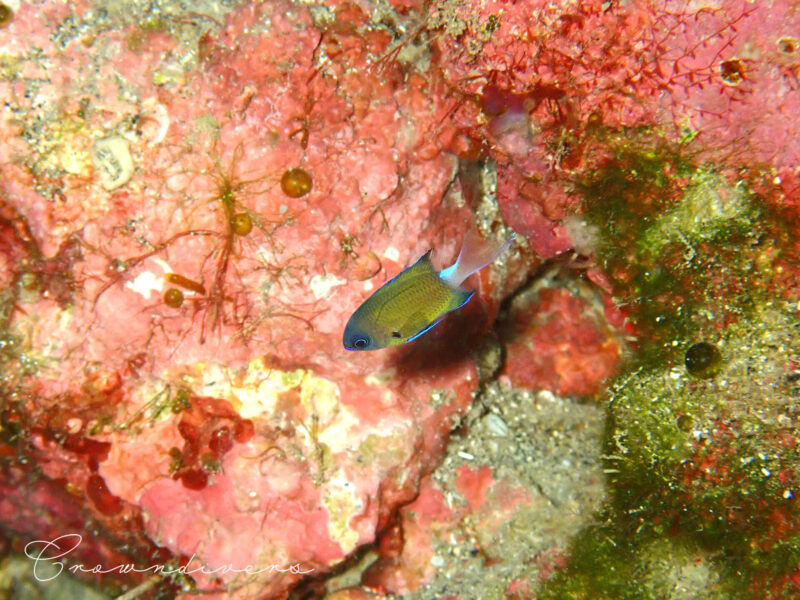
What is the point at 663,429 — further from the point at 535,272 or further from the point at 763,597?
the point at 535,272

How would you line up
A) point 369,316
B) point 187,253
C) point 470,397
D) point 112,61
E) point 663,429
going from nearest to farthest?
1. point 369,316
2. point 112,61
3. point 187,253
4. point 663,429
5. point 470,397

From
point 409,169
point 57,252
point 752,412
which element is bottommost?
point 752,412

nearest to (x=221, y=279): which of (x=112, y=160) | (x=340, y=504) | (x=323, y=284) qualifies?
(x=323, y=284)

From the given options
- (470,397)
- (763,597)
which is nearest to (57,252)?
(470,397)

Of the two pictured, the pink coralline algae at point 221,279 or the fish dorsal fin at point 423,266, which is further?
the pink coralline algae at point 221,279

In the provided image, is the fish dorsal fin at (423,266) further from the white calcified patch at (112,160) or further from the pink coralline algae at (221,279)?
the white calcified patch at (112,160)

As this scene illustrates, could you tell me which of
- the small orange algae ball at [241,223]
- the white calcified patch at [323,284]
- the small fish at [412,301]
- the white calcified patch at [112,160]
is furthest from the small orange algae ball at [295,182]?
the small fish at [412,301]

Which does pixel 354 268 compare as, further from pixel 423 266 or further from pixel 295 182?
pixel 423 266

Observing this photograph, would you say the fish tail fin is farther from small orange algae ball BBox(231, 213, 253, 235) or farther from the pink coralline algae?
small orange algae ball BBox(231, 213, 253, 235)
